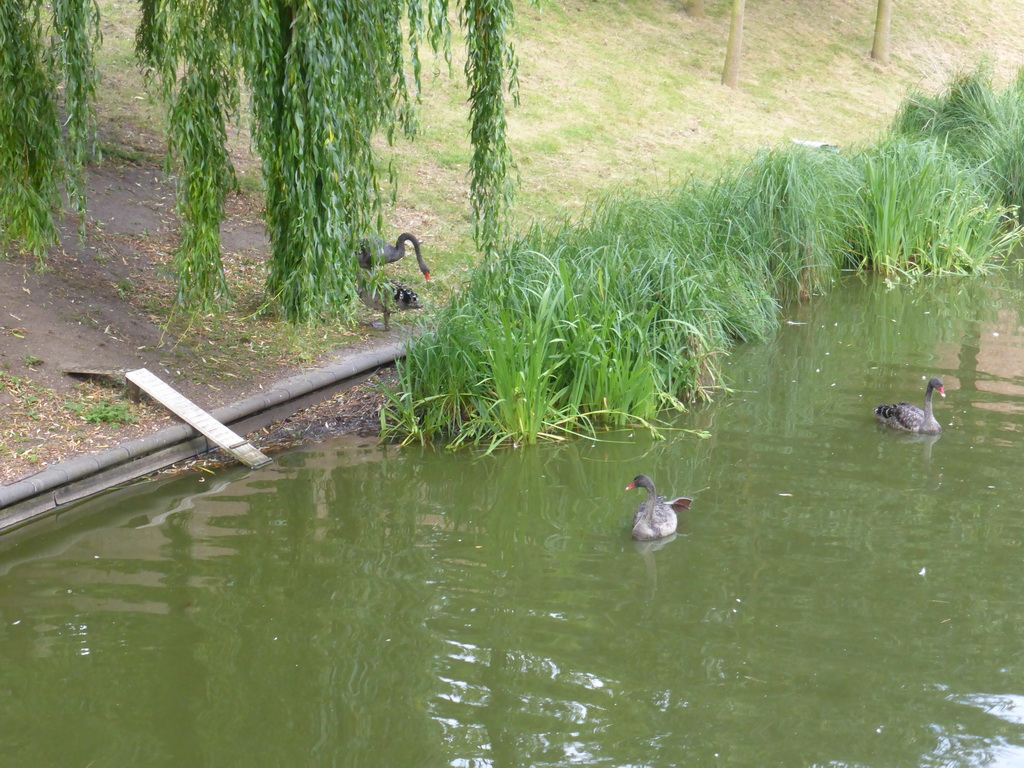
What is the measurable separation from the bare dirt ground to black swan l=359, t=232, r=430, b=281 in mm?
803

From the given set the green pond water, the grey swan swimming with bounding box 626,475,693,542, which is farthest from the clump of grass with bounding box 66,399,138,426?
the grey swan swimming with bounding box 626,475,693,542

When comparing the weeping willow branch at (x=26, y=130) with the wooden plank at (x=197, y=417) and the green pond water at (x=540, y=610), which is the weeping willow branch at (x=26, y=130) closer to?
the wooden plank at (x=197, y=417)

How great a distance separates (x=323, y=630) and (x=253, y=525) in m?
1.42

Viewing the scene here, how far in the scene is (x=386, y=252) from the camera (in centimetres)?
1020

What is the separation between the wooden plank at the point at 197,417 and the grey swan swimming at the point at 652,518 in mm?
2852

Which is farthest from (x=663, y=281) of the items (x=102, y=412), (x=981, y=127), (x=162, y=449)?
(x=981, y=127)

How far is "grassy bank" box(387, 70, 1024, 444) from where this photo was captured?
8.23m

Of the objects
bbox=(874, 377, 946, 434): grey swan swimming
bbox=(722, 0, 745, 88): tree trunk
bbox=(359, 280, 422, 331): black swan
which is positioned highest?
bbox=(722, 0, 745, 88): tree trunk

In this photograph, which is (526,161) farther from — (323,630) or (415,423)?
(323,630)

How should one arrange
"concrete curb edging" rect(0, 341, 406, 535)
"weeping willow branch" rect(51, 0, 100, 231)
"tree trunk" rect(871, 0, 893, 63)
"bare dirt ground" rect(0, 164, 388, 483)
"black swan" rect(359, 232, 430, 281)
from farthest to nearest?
"tree trunk" rect(871, 0, 893, 63), "black swan" rect(359, 232, 430, 281), "bare dirt ground" rect(0, 164, 388, 483), "weeping willow branch" rect(51, 0, 100, 231), "concrete curb edging" rect(0, 341, 406, 535)

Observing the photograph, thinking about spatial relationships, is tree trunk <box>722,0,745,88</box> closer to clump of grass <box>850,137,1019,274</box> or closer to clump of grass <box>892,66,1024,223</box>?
clump of grass <box>892,66,1024,223</box>

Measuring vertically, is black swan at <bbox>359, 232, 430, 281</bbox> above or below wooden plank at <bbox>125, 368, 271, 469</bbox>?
above

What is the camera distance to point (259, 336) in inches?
376

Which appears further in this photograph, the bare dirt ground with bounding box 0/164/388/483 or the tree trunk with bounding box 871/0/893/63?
the tree trunk with bounding box 871/0/893/63
